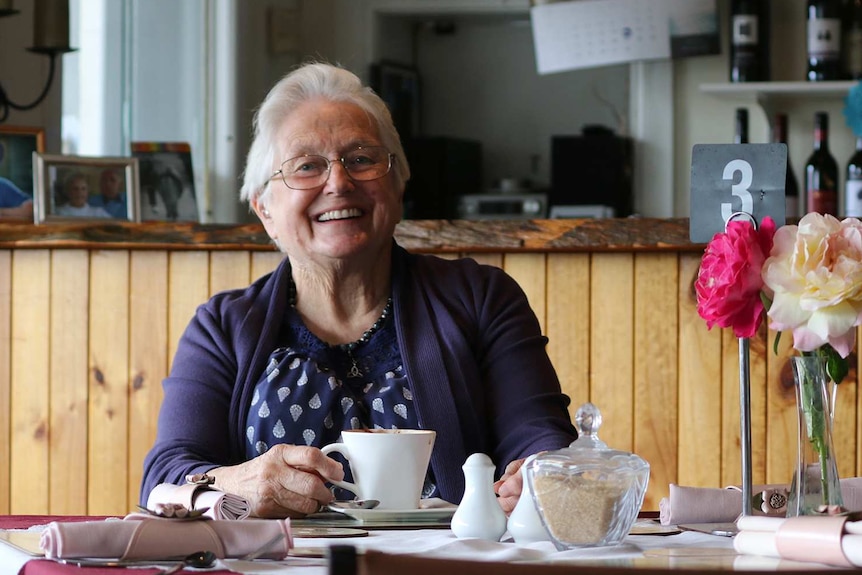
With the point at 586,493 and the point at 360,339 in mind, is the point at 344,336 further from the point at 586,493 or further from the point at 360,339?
the point at 586,493

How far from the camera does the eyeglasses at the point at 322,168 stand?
1.87m

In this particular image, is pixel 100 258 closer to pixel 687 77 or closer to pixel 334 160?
pixel 334 160

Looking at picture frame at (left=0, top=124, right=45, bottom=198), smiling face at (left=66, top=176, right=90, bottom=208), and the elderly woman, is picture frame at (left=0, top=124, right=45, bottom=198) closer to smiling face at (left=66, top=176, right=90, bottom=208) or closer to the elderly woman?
smiling face at (left=66, top=176, right=90, bottom=208)

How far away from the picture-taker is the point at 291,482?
1.39 metres

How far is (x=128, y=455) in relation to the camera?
2.53 meters

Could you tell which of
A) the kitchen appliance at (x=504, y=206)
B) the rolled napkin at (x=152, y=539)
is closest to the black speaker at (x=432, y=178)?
the kitchen appliance at (x=504, y=206)

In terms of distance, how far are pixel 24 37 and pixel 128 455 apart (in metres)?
1.24

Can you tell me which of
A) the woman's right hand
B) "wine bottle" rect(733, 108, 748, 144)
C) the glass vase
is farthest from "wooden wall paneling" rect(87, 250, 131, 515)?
"wine bottle" rect(733, 108, 748, 144)

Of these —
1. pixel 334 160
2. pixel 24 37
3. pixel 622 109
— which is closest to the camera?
pixel 334 160

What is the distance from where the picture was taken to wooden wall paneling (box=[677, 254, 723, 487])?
2414 millimetres

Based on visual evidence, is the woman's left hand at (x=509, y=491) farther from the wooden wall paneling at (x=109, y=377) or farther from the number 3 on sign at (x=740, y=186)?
the wooden wall paneling at (x=109, y=377)

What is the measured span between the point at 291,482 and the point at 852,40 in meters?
3.07

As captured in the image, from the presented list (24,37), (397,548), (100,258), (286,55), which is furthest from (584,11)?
(397,548)

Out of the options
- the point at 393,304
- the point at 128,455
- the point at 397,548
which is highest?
the point at 393,304
